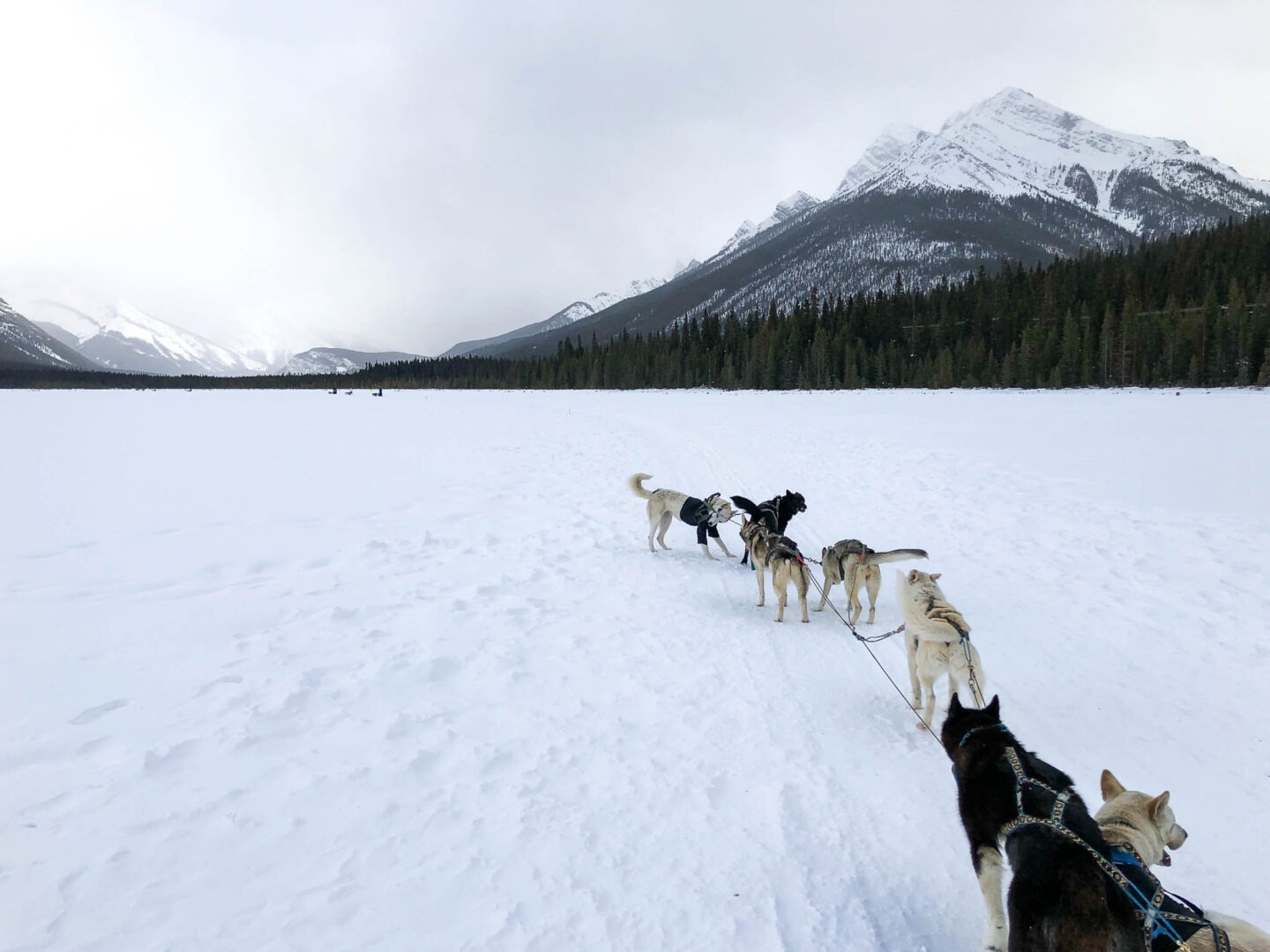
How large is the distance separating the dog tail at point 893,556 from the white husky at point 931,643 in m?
0.85

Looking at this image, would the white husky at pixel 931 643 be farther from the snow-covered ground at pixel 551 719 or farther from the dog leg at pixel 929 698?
the snow-covered ground at pixel 551 719

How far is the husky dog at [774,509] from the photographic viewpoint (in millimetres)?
9672

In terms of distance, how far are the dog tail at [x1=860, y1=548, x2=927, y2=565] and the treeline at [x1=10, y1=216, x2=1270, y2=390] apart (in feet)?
178

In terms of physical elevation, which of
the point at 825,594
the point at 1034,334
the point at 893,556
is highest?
the point at 1034,334

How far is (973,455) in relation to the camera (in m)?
16.7

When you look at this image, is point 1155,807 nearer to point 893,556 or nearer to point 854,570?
point 893,556

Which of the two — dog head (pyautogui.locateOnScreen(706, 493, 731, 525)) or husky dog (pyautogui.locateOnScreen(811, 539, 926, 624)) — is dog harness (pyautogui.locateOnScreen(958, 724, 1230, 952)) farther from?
dog head (pyautogui.locateOnScreen(706, 493, 731, 525))

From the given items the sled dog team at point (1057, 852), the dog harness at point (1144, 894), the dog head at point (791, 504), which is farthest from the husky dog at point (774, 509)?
the dog harness at point (1144, 894)

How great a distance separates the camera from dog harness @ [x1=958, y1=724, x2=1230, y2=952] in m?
2.14

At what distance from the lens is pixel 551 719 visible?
4898 millimetres

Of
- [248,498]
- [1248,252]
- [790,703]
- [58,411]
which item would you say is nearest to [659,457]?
[248,498]

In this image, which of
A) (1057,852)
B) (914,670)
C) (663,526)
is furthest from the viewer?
(663,526)

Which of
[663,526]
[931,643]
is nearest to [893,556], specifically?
[931,643]

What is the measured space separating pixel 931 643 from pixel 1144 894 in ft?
8.77
